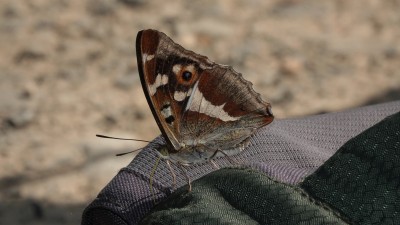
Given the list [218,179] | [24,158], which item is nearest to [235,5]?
[24,158]

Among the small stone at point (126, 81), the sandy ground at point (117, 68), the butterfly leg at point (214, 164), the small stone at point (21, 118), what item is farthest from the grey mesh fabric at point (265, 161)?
the small stone at point (126, 81)

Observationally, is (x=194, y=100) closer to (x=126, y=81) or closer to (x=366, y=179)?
(x=366, y=179)

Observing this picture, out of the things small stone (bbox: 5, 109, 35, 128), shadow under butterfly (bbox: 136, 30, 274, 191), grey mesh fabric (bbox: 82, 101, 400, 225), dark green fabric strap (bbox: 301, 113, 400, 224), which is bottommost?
dark green fabric strap (bbox: 301, 113, 400, 224)

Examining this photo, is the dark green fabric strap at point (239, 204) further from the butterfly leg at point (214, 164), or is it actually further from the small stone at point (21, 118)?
the small stone at point (21, 118)

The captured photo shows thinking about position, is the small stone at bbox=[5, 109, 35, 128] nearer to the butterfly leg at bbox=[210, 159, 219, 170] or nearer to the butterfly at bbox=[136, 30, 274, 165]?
the butterfly at bbox=[136, 30, 274, 165]

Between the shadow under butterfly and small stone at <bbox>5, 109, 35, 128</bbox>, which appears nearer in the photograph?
the shadow under butterfly

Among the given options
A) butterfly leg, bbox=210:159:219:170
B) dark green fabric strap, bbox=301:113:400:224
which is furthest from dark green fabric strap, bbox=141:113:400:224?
butterfly leg, bbox=210:159:219:170

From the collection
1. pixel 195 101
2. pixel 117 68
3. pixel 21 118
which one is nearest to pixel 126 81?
pixel 117 68
